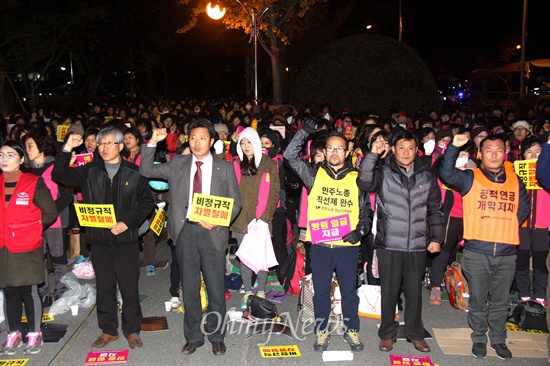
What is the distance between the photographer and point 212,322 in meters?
6.01

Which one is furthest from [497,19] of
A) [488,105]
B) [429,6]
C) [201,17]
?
[201,17]

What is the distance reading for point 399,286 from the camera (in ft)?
19.5

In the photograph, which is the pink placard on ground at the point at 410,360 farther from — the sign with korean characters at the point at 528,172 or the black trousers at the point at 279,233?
the black trousers at the point at 279,233

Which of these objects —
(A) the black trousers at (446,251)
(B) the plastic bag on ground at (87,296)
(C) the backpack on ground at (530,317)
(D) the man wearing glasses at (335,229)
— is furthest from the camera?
(A) the black trousers at (446,251)

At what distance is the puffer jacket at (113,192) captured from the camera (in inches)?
233

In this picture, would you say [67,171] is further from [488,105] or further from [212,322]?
[488,105]

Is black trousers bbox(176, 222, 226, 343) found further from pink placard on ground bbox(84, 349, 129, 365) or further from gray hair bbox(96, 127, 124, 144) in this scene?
gray hair bbox(96, 127, 124, 144)

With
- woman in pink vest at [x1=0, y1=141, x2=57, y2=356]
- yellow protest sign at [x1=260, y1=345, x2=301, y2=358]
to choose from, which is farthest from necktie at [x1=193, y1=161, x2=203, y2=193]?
yellow protest sign at [x1=260, y1=345, x2=301, y2=358]

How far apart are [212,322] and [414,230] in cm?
225

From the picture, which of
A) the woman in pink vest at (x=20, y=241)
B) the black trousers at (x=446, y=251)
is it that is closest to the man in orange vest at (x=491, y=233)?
the black trousers at (x=446, y=251)

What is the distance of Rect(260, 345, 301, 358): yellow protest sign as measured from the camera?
5871 millimetres

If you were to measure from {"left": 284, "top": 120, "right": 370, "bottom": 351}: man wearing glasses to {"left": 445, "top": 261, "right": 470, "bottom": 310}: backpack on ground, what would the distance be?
1.71 m

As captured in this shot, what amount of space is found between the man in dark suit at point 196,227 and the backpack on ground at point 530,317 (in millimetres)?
3347

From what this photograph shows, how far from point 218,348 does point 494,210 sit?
3.10 m
